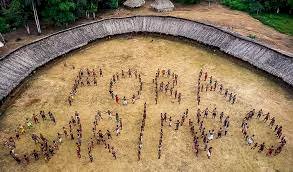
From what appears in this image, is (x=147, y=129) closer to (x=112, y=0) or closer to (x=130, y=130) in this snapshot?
(x=130, y=130)

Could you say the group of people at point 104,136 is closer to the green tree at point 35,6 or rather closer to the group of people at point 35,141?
the group of people at point 35,141

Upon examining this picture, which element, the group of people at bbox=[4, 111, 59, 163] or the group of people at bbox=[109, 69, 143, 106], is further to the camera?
the group of people at bbox=[109, 69, 143, 106]

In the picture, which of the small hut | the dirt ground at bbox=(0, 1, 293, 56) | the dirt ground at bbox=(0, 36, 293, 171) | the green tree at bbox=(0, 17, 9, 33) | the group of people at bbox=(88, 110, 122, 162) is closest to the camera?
the dirt ground at bbox=(0, 36, 293, 171)

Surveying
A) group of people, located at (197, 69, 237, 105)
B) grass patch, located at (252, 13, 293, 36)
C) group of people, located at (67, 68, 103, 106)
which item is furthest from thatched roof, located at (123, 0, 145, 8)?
group of people, located at (197, 69, 237, 105)

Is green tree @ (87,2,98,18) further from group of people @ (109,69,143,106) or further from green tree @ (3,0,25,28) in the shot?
group of people @ (109,69,143,106)

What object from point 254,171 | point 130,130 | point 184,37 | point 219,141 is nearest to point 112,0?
point 184,37

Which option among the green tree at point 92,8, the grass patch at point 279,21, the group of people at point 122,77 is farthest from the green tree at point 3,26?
the grass patch at point 279,21
